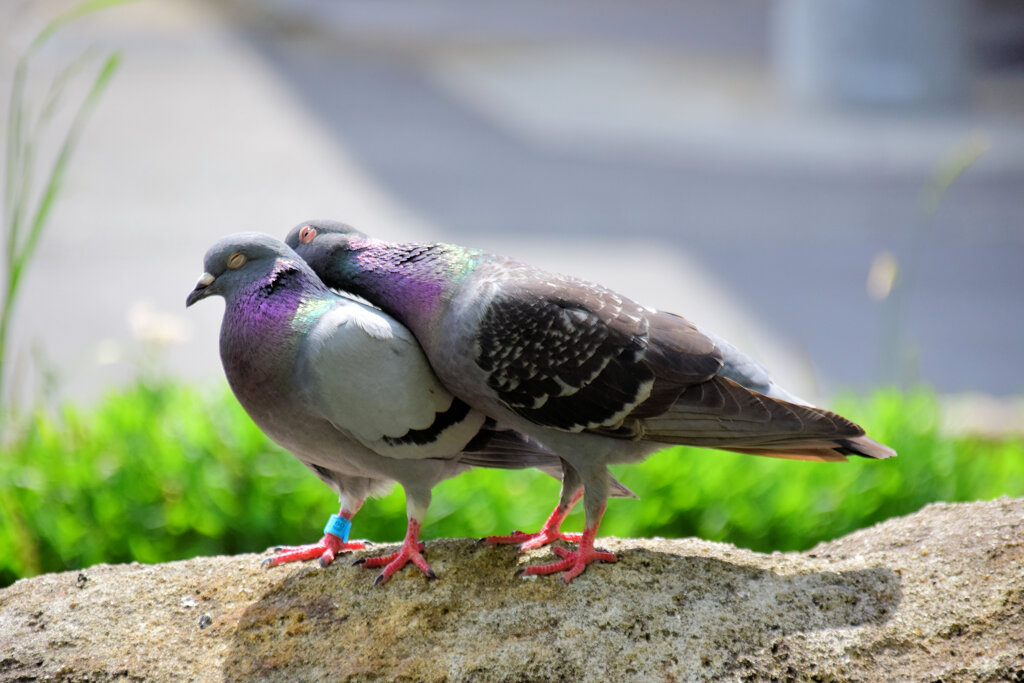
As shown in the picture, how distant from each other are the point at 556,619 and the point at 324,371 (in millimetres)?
916

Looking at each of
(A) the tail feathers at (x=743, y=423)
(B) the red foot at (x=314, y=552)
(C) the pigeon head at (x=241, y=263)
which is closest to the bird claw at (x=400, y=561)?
(B) the red foot at (x=314, y=552)

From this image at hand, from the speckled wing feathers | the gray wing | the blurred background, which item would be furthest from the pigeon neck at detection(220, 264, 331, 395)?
the blurred background

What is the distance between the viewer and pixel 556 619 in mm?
3037

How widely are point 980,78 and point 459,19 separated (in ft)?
25.9

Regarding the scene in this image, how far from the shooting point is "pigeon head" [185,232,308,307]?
9.73 feet

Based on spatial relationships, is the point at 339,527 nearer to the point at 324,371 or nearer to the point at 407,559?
the point at 407,559

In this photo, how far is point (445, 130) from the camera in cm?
1227

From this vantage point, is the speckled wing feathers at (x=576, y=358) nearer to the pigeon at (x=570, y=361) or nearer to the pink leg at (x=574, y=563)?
the pigeon at (x=570, y=361)

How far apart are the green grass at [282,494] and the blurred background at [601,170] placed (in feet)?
1.73

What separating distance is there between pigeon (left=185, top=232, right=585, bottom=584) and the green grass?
136 centimetres

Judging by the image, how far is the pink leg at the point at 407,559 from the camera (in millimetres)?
3195

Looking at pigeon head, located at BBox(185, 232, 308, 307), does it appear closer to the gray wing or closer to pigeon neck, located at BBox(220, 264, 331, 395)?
pigeon neck, located at BBox(220, 264, 331, 395)

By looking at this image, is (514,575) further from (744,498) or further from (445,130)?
(445,130)

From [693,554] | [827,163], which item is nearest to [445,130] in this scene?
[827,163]
